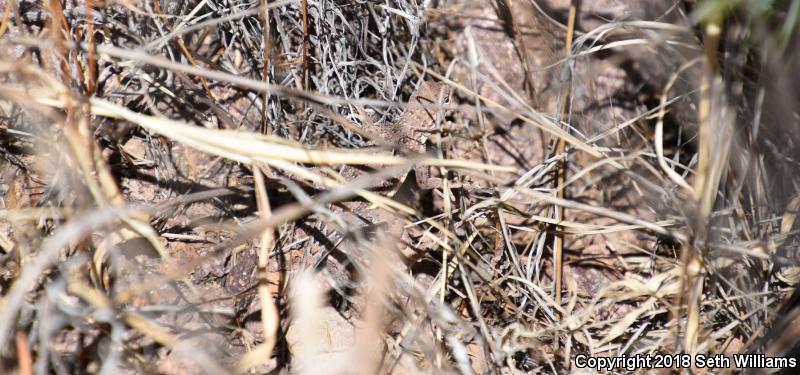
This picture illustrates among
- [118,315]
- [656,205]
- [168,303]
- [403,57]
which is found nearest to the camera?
[118,315]

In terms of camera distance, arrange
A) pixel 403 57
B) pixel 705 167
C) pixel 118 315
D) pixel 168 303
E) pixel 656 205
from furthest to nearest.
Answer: pixel 403 57 → pixel 656 205 → pixel 168 303 → pixel 705 167 → pixel 118 315

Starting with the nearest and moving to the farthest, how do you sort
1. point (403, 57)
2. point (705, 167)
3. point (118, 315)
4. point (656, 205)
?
point (118, 315) < point (705, 167) < point (656, 205) < point (403, 57)

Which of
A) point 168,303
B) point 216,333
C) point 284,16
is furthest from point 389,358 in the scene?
point 284,16

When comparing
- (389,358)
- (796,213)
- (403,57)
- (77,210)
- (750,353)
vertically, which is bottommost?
(389,358)

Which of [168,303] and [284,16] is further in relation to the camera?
[284,16]

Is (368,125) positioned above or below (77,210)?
above

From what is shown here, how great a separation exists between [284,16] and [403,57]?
312 millimetres

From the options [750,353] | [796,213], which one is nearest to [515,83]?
[796,213]

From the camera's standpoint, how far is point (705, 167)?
42.8 inches

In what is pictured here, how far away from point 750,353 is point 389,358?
72 cm

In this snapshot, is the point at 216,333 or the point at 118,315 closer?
the point at 118,315

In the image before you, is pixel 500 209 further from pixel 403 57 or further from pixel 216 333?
pixel 216 333

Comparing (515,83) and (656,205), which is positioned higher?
(515,83)

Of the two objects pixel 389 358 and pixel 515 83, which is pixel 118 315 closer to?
pixel 389 358
